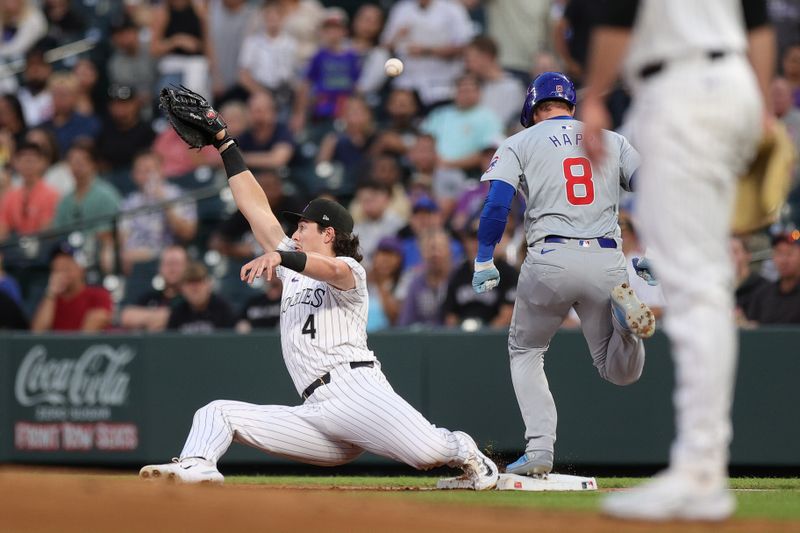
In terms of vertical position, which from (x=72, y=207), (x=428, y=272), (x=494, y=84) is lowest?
(x=428, y=272)

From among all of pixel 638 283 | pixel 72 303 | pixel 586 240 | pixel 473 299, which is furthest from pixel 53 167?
pixel 586 240

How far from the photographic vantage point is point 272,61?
13898 mm

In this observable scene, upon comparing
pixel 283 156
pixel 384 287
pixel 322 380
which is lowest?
pixel 322 380

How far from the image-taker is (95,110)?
573 inches

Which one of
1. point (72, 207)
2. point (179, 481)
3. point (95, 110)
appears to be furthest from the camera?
point (95, 110)

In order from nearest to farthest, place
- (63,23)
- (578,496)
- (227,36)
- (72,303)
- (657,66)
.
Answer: (657,66), (578,496), (72,303), (227,36), (63,23)

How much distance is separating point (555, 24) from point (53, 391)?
588 centimetres

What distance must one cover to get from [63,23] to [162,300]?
→ 595cm

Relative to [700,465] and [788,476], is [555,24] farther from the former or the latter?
[700,465]

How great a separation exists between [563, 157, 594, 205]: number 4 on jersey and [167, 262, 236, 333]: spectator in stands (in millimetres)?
4750

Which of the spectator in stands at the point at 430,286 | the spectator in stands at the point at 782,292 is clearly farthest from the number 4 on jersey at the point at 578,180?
the spectator in stands at the point at 430,286

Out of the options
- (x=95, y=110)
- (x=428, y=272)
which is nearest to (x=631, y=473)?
(x=428, y=272)

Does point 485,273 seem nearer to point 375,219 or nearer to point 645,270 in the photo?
point 645,270

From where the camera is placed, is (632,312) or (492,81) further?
(492,81)
